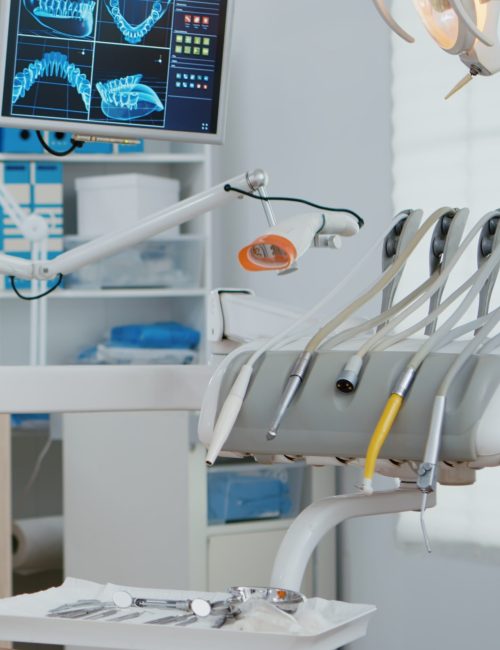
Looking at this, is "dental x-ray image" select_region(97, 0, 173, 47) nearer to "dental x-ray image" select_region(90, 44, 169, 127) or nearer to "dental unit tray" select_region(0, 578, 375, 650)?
"dental x-ray image" select_region(90, 44, 169, 127)

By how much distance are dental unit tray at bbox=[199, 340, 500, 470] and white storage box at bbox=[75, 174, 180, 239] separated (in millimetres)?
2299

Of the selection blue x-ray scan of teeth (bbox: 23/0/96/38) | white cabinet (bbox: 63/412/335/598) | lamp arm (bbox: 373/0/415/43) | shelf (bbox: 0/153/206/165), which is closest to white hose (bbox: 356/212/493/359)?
lamp arm (bbox: 373/0/415/43)

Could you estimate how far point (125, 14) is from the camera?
1.39 metres

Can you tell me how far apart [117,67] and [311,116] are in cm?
155

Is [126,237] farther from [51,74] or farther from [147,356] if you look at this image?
[147,356]

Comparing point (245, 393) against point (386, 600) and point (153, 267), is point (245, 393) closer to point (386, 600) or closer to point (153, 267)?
point (386, 600)

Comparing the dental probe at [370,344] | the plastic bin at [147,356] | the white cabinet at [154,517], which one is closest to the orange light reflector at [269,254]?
the dental probe at [370,344]

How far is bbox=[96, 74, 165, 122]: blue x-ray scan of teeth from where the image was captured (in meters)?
1.39

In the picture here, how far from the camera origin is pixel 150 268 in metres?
3.39

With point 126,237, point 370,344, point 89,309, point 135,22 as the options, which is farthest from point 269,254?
point 89,309

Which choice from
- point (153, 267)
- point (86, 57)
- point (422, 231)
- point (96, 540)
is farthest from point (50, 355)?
point (422, 231)

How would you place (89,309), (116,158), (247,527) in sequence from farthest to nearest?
(89,309) → (116,158) → (247,527)

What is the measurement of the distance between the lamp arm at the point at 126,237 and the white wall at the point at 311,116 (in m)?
1.24

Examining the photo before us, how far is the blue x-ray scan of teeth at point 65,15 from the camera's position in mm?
1358
